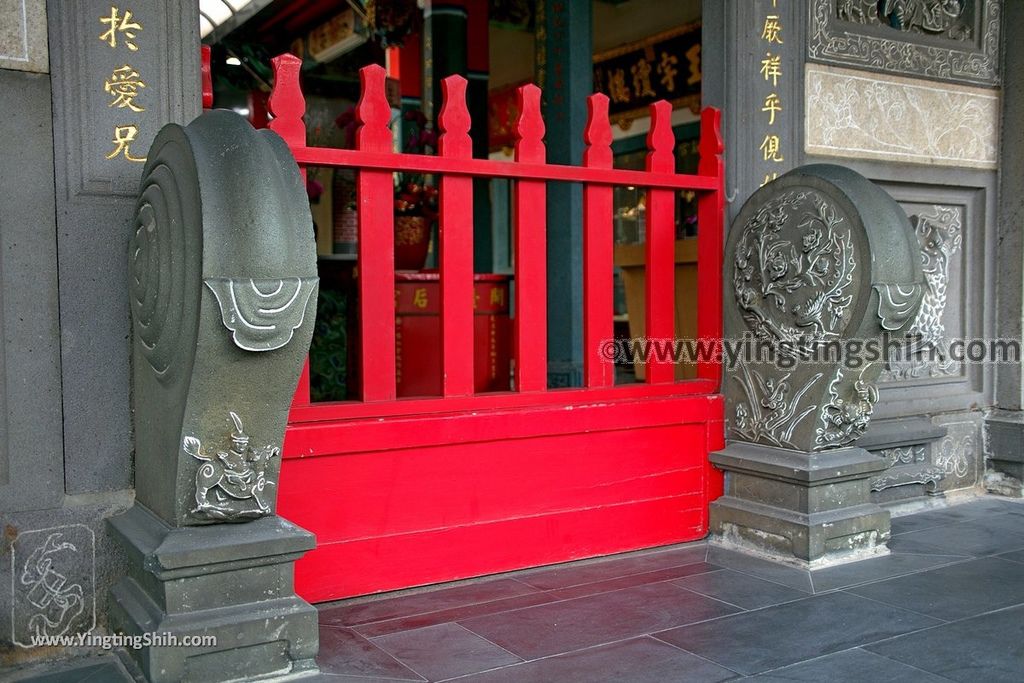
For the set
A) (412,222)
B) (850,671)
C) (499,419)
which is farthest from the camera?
(412,222)

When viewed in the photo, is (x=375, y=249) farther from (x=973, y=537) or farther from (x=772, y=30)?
(x=973, y=537)

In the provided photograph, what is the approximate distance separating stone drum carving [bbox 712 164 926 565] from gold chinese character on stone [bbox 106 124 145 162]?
1801mm

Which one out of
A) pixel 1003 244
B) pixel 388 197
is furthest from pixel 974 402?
pixel 388 197

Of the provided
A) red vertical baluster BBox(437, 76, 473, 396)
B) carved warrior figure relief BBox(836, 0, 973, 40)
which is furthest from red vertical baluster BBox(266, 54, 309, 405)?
carved warrior figure relief BBox(836, 0, 973, 40)

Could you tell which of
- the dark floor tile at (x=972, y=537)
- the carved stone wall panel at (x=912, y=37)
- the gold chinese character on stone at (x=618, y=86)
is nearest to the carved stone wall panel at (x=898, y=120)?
the carved stone wall panel at (x=912, y=37)

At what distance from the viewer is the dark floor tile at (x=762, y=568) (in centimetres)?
262

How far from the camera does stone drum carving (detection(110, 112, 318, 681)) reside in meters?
1.76

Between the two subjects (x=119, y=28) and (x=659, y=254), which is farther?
(x=659, y=254)

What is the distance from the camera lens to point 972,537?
10.3ft

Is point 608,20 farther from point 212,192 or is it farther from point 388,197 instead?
point 212,192

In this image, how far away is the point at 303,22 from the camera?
9.07m

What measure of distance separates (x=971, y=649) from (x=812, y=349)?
37.9 inches

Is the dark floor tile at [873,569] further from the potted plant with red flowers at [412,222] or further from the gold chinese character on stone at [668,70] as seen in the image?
the gold chinese character on stone at [668,70]

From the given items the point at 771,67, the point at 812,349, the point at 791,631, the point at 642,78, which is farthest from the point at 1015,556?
the point at 642,78
